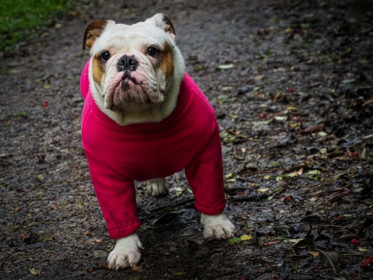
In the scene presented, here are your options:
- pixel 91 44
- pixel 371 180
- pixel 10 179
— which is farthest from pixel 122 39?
pixel 10 179

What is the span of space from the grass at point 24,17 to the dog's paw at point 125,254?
6.39m

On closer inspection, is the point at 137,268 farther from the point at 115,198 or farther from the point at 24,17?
the point at 24,17

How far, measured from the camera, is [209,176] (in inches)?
136

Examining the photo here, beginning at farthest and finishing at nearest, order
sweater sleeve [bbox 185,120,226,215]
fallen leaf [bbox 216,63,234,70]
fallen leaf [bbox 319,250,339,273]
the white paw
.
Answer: fallen leaf [bbox 216,63,234,70] → the white paw → sweater sleeve [bbox 185,120,226,215] → fallen leaf [bbox 319,250,339,273]

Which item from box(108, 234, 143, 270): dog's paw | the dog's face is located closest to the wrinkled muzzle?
the dog's face

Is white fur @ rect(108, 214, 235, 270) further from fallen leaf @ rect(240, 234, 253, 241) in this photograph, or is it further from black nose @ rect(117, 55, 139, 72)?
black nose @ rect(117, 55, 139, 72)

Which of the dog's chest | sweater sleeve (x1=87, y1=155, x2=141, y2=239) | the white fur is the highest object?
the dog's chest

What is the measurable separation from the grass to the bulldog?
6.25 m

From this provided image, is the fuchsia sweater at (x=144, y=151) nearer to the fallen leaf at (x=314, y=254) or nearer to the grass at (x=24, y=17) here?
the fallen leaf at (x=314, y=254)

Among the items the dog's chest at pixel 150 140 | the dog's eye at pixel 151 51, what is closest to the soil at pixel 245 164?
the dog's chest at pixel 150 140

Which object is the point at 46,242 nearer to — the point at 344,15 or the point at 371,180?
the point at 371,180

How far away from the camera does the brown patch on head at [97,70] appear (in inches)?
126

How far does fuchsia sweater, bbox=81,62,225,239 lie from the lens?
3299 millimetres

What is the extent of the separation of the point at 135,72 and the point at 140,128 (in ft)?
1.36
